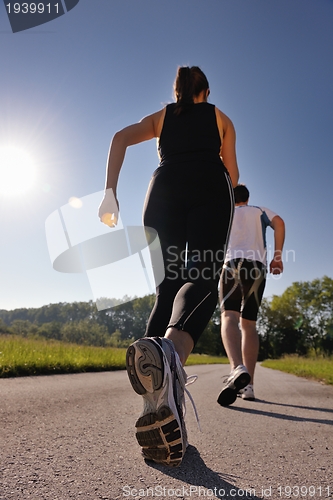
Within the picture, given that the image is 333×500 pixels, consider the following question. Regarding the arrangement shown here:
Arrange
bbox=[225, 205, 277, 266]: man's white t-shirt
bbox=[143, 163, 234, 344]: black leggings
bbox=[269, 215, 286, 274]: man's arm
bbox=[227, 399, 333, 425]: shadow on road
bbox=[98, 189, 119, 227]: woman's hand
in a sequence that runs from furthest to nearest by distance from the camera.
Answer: bbox=[269, 215, 286, 274]: man's arm < bbox=[225, 205, 277, 266]: man's white t-shirt < bbox=[227, 399, 333, 425]: shadow on road < bbox=[98, 189, 119, 227]: woman's hand < bbox=[143, 163, 234, 344]: black leggings

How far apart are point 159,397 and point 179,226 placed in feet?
2.81

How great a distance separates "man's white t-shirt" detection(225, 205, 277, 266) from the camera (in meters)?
3.90

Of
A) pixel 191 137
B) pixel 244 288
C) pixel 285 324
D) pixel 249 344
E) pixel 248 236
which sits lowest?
pixel 285 324

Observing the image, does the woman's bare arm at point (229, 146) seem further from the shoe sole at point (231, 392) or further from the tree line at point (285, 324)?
the tree line at point (285, 324)

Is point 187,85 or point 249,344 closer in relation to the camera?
point 187,85

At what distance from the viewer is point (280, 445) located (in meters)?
1.67

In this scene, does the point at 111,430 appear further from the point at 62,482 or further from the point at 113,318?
the point at 113,318

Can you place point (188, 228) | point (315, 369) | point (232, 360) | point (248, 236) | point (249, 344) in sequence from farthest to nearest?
point (315, 369)
point (248, 236)
point (249, 344)
point (232, 360)
point (188, 228)

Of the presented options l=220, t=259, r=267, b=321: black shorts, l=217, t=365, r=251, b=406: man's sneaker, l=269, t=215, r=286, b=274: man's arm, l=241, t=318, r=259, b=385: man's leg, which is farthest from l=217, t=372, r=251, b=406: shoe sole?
l=269, t=215, r=286, b=274: man's arm

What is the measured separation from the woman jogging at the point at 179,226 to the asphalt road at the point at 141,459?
0.47 feet

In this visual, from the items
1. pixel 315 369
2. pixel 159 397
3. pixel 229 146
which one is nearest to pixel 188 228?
pixel 229 146

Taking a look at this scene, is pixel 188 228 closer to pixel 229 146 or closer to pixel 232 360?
pixel 229 146

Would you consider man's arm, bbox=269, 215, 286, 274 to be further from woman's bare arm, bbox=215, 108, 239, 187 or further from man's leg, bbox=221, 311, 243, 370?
woman's bare arm, bbox=215, 108, 239, 187

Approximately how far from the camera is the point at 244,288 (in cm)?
381
